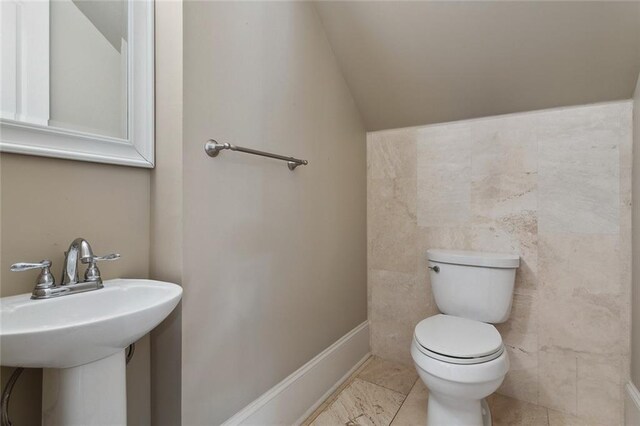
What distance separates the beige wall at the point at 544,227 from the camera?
4.54 ft

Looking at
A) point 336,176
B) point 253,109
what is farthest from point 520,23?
point 253,109

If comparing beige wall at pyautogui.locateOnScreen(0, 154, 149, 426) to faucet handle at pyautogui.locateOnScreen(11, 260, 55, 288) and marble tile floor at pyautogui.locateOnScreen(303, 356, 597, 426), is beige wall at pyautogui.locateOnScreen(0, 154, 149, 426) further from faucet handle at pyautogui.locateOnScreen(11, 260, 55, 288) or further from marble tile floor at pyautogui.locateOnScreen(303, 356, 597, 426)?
marble tile floor at pyautogui.locateOnScreen(303, 356, 597, 426)

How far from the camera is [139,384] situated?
1.01m

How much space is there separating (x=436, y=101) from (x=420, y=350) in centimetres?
126

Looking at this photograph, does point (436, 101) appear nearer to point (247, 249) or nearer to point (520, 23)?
point (520, 23)

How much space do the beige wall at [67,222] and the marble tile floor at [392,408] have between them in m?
0.85

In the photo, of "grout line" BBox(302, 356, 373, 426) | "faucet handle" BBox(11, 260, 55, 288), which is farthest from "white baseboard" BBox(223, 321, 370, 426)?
"faucet handle" BBox(11, 260, 55, 288)

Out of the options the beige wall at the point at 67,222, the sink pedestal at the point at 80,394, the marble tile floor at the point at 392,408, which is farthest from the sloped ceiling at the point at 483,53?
the sink pedestal at the point at 80,394

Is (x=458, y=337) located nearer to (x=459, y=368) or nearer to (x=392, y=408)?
(x=459, y=368)

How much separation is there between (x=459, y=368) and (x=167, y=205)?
114cm

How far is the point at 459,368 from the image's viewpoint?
3.57ft

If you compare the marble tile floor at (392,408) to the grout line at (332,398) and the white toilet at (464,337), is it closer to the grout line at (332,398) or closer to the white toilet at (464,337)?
the grout line at (332,398)

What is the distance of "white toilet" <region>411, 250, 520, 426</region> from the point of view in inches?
43.3

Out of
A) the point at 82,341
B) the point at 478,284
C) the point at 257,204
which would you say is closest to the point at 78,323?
the point at 82,341
